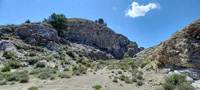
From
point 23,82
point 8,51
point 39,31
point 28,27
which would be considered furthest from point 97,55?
point 23,82

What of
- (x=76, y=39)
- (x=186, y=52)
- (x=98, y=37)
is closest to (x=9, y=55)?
(x=186, y=52)

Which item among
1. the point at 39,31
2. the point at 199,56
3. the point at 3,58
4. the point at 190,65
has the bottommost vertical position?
the point at 190,65

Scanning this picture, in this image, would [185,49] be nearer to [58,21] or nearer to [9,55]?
[9,55]

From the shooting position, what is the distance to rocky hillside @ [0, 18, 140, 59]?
26847 millimetres

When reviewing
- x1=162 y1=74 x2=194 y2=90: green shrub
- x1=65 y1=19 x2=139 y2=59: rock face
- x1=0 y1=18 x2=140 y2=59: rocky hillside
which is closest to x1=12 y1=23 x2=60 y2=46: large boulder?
x1=0 y1=18 x2=140 y2=59: rocky hillside

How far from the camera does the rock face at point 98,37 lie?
1882 inches

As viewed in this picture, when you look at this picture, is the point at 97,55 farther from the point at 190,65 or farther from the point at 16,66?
the point at 190,65

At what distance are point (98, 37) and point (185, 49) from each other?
44.9m

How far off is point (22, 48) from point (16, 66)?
9003 millimetres

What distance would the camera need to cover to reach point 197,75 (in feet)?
28.0

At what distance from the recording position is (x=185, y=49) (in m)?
10.1

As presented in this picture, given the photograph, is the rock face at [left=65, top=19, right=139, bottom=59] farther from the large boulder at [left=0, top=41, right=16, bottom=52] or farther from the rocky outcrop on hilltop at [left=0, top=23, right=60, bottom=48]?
the large boulder at [left=0, top=41, right=16, bottom=52]

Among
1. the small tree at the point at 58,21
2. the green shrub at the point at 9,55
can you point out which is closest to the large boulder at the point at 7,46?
the green shrub at the point at 9,55

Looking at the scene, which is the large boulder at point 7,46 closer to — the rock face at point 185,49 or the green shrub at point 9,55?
the green shrub at point 9,55
